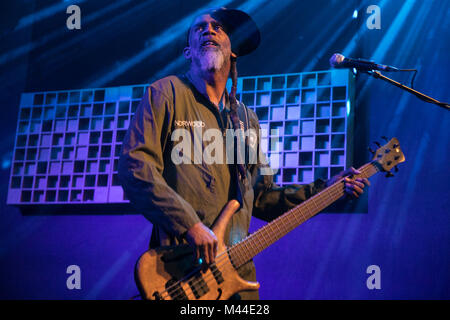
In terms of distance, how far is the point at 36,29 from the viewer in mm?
3881

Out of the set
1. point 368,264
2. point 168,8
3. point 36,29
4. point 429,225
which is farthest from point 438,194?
point 36,29

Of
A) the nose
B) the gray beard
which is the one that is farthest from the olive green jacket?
the nose

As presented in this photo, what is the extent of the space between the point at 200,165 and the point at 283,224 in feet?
1.62

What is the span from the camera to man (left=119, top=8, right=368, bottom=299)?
1719 millimetres

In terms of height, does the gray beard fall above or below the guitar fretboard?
above

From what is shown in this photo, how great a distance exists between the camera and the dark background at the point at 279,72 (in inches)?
114

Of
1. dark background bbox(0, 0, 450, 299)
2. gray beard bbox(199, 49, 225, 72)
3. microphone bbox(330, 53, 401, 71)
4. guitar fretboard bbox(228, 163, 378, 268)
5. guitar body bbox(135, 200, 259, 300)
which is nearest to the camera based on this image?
guitar body bbox(135, 200, 259, 300)

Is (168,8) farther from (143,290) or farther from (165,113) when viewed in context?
(143,290)

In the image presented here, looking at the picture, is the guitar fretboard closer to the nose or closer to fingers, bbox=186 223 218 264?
fingers, bbox=186 223 218 264

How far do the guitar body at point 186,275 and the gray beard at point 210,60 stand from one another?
27.5 inches

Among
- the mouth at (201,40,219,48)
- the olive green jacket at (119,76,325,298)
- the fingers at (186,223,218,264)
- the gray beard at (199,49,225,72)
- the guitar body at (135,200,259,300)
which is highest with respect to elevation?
the mouth at (201,40,219,48)

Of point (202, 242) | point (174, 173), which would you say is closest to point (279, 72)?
point (174, 173)

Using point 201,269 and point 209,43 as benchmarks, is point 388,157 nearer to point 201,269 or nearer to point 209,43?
point 209,43

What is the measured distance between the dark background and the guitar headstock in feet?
1.81
